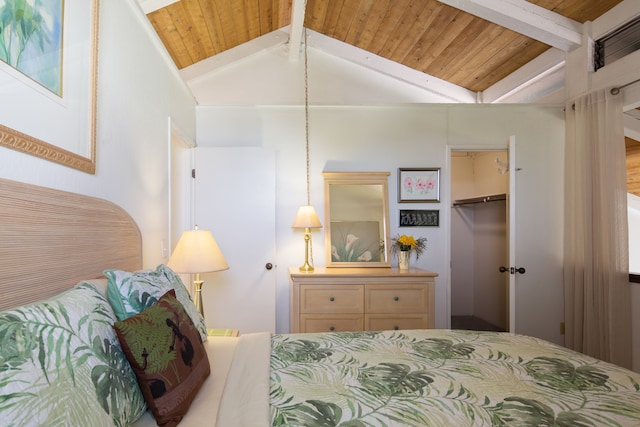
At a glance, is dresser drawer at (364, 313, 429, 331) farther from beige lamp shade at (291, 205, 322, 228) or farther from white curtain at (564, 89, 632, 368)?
white curtain at (564, 89, 632, 368)

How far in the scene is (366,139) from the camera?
11.3 feet

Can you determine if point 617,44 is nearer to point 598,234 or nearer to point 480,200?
point 598,234

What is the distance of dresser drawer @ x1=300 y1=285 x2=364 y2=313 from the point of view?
9.36ft

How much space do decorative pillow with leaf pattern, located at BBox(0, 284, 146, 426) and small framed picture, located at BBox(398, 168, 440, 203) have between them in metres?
2.90

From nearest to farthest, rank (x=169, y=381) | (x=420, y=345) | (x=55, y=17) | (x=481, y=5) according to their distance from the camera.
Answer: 1. (x=169, y=381)
2. (x=55, y=17)
3. (x=420, y=345)
4. (x=481, y=5)

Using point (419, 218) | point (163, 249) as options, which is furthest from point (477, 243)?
point (163, 249)

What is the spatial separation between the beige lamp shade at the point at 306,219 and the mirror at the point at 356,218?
0.91 ft

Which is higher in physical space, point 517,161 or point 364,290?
point 517,161

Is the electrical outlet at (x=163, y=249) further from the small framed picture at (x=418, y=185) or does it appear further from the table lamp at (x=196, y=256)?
the small framed picture at (x=418, y=185)

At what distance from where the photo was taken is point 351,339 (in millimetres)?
1634

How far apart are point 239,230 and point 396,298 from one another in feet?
5.05

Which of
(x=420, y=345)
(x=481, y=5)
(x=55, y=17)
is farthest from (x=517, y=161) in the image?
(x=55, y=17)

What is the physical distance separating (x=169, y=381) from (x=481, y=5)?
128 inches

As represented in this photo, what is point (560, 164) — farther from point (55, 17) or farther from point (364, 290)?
point (55, 17)
